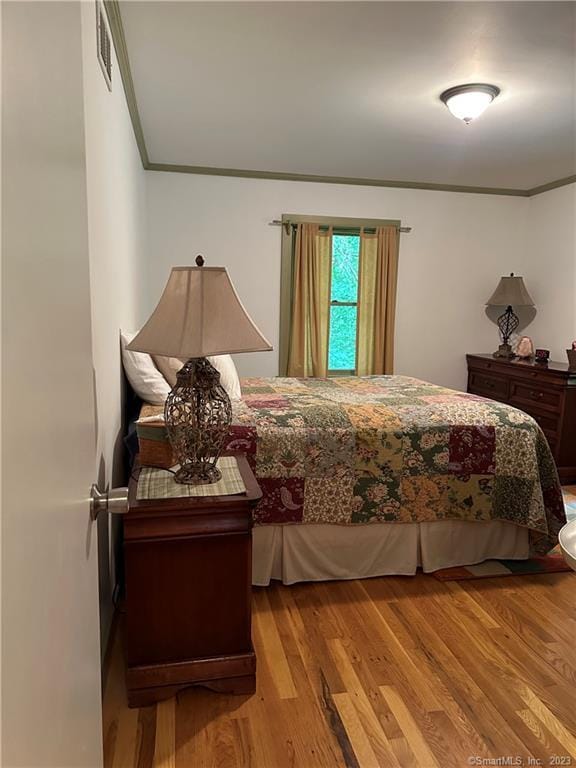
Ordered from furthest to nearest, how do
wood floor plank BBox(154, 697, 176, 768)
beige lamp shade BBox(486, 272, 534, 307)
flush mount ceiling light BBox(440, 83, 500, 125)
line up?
beige lamp shade BBox(486, 272, 534, 307)
flush mount ceiling light BBox(440, 83, 500, 125)
wood floor plank BBox(154, 697, 176, 768)

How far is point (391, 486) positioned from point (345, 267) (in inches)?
110

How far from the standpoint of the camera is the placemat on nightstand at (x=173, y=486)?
5.69 ft

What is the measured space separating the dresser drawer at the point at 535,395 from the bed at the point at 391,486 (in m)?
1.54

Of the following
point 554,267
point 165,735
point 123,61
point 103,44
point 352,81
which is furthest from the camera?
point 554,267

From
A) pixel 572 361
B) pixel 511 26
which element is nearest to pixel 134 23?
pixel 511 26

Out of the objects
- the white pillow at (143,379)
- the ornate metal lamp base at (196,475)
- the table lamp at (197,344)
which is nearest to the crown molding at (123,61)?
the table lamp at (197,344)

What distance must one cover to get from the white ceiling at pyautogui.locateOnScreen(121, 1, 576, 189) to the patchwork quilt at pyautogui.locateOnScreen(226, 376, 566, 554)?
5.46 ft

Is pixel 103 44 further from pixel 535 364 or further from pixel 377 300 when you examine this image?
pixel 535 364

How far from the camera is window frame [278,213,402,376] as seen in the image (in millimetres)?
4637

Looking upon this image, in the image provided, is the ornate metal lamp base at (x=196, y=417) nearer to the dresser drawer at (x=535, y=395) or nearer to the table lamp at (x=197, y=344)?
the table lamp at (x=197, y=344)

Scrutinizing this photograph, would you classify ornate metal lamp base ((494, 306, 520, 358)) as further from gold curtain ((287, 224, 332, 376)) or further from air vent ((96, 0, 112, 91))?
air vent ((96, 0, 112, 91))

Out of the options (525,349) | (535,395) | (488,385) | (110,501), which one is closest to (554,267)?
(525,349)

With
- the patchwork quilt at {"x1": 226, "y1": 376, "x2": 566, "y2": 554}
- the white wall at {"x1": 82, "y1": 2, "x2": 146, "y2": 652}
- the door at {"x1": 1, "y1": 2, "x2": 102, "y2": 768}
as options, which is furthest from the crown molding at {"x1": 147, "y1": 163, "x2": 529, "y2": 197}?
the door at {"x1": 1, "y1": 2, "x2": 102, "y2": 768}

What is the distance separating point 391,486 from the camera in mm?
2504
